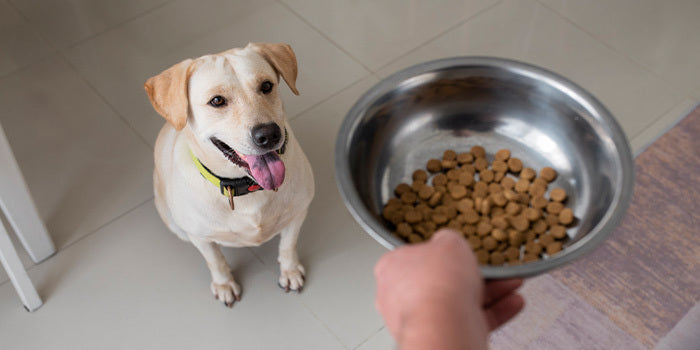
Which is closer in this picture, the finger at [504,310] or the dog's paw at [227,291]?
the finger at [504,310]

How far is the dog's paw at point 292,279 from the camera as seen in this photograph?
6.32 ft

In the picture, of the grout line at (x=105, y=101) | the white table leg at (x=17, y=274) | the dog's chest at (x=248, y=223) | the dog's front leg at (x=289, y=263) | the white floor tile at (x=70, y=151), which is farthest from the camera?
the grout line at (x=105, y=101)

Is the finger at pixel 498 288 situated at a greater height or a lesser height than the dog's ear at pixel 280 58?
lesser

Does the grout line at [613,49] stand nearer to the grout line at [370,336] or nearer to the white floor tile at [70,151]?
the grout line at [370,336]

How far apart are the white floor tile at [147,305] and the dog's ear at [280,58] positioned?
27.4 inches

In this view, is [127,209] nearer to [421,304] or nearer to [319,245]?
[319,245]

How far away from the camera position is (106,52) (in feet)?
8.09

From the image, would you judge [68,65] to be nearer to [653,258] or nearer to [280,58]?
[280,58]

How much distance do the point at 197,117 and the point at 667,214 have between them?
4.85ft

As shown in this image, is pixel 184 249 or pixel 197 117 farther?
pixel 184 249

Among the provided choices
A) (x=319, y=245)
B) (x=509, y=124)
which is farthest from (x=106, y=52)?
(x=509, y=124)

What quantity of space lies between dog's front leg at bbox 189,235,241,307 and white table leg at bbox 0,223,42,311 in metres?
0.45

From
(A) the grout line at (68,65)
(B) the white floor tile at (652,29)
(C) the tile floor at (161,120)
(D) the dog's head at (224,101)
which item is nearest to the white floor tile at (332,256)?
(C) the tile floor at (161,120)

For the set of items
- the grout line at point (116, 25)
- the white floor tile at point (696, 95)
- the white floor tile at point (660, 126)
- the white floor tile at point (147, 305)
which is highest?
the grout line at point (116, 25)
